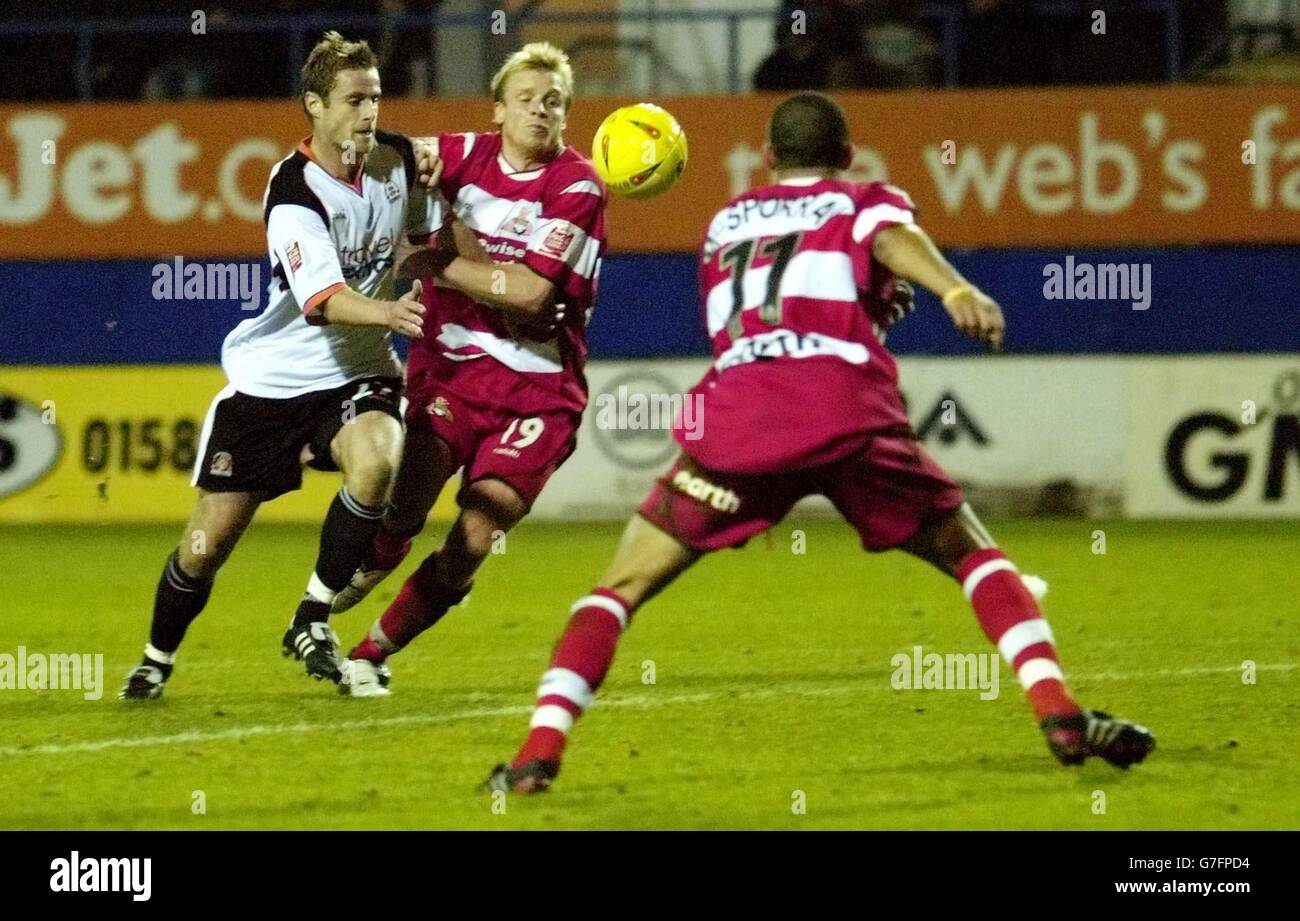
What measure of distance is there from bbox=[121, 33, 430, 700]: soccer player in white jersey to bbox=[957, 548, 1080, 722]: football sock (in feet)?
7.01

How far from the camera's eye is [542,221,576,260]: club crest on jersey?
6.92m

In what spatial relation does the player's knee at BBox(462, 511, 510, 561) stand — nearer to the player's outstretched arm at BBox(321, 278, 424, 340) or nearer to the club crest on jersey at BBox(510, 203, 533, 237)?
the player's outstretched arm at BBox(321, 278, 424, 340)

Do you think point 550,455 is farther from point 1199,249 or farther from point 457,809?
point 1199,249

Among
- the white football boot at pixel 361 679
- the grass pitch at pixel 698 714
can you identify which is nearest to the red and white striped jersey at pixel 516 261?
the white football boot at pixel 361 679

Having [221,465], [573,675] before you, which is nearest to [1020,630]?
[573,675]

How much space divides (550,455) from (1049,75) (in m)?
8.97

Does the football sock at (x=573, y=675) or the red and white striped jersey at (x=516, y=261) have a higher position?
the red and white striped jersey at (x=516, y=261)

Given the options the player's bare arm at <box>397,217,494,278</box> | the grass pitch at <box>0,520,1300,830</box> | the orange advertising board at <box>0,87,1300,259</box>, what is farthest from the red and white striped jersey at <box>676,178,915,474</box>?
the orange advertising board at <box>0,87,1300,259</box>

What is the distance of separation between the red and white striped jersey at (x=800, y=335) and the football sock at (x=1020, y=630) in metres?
0.46

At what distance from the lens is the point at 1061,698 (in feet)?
17.7

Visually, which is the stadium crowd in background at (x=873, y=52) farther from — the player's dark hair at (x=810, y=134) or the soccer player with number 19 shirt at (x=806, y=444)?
the soccer player with number 19 shirt at (x=806, y=444)

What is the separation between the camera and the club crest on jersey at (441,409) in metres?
7.12

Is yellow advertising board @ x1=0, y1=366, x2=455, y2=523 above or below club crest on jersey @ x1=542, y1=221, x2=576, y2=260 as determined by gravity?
above

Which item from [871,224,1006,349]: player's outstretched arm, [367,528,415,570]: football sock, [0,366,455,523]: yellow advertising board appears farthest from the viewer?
[0,366,455,523]: yellow advertising board
